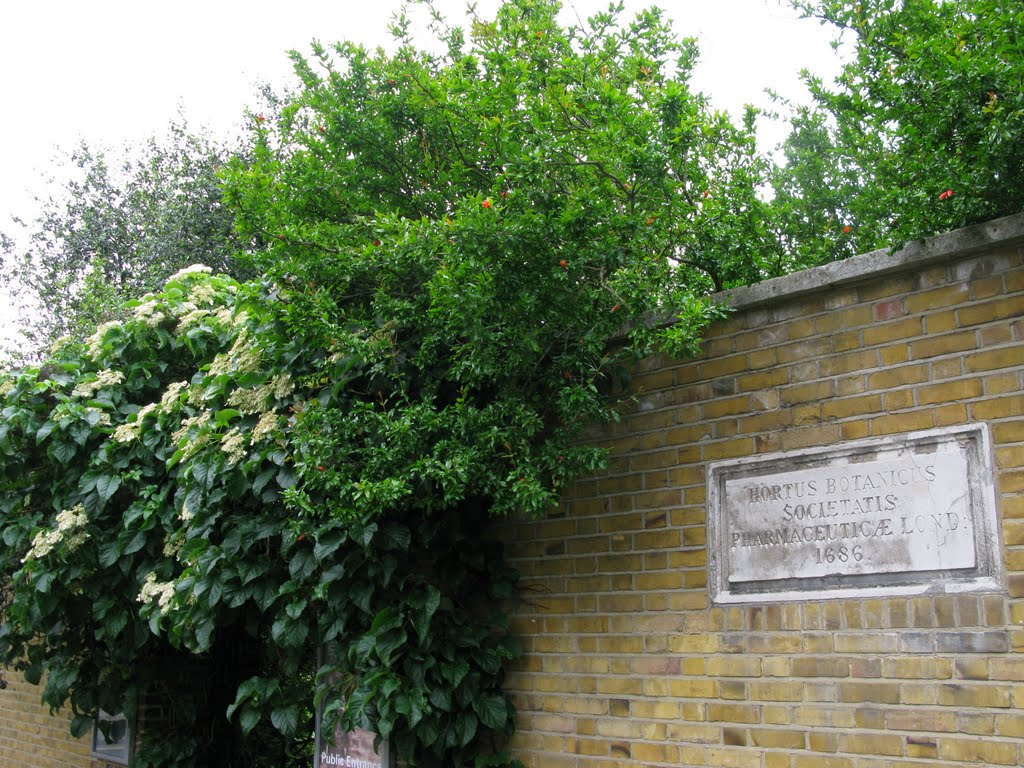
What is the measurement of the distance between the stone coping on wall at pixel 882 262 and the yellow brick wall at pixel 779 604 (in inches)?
1.4

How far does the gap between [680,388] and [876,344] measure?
879 mm

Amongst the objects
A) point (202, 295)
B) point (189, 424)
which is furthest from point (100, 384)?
point (189, 424)

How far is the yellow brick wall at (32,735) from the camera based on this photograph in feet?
26.5

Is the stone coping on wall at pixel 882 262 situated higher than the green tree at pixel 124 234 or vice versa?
the green tree at pixel 124 234

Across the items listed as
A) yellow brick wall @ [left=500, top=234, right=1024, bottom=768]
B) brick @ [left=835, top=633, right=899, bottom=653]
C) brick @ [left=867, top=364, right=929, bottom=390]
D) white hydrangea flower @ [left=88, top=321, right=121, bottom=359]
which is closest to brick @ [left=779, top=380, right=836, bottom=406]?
yellow brick wall @ [left=500, top=234, right=1024, bottom=768]

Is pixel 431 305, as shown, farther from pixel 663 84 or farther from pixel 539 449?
pixel 663 84

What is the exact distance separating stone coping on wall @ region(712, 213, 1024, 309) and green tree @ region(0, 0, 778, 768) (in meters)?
0.29

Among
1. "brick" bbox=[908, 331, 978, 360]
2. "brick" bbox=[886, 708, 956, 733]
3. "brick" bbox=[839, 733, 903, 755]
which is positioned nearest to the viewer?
"brick" bbox=[886, 708, 956, 733]

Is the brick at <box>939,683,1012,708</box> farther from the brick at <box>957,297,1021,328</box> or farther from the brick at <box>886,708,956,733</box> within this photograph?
the brick at <box>957,297,1021,328</box>

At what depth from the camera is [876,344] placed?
3.57 meters

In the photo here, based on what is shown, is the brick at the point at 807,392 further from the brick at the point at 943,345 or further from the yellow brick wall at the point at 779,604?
the brick at the point at 943,345

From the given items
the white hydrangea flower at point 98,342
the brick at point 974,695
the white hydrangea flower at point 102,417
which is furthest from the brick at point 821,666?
the white hydrangea flower at point 98,342

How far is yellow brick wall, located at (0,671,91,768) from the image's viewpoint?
26.5 ft

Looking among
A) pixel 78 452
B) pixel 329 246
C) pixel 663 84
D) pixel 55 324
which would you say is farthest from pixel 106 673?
pixel 55 324
